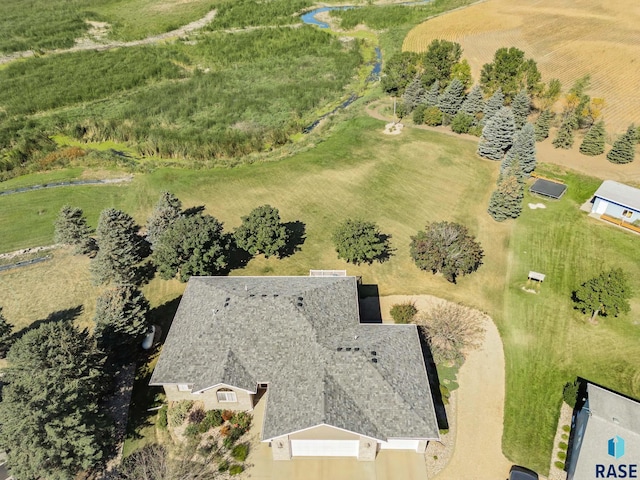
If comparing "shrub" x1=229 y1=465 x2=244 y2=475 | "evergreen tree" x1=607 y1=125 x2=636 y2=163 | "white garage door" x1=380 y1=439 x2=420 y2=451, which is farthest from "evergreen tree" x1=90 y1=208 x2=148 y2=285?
"evergreen tree" x1=607 y1=125 x2=636 y2=163

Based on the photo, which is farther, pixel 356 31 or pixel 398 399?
pixel 356 31

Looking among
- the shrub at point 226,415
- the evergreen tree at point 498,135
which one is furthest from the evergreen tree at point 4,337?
the evergreen tree at point 498,135

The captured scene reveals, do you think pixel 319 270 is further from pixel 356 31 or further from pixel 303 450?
pixel 356 31

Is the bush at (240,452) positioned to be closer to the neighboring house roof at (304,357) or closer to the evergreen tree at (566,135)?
the neighboring house roof at (304,357)

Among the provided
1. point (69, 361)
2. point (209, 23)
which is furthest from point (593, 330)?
point (209, 23)

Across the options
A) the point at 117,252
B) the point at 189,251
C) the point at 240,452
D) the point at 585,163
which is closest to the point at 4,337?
the point at 117,252

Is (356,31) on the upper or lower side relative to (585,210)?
upper

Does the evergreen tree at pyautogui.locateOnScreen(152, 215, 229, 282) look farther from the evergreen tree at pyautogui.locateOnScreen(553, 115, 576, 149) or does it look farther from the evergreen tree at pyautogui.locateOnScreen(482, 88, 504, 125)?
the evergreen tree at pyautogui.locateOnScreen(553, 115, 576, 149)
